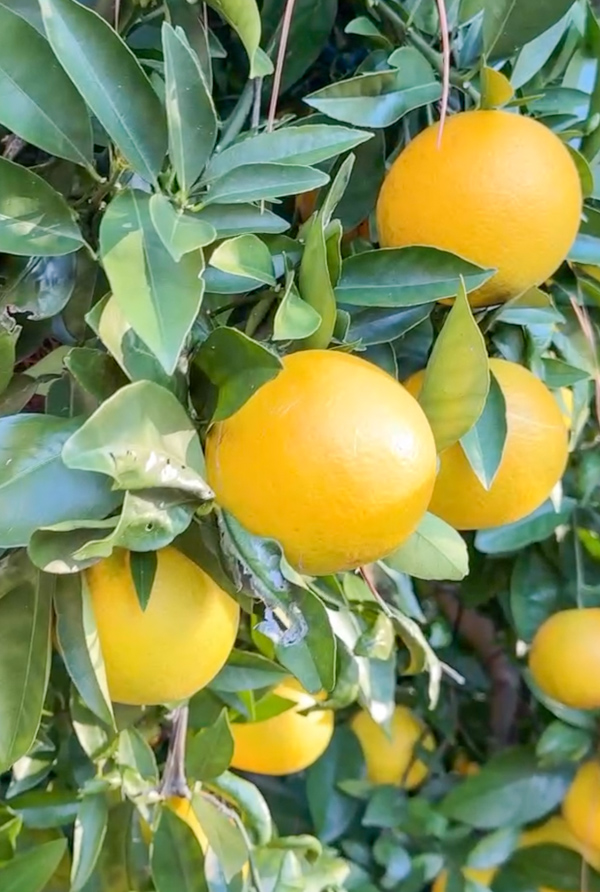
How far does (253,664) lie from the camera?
2.43ft

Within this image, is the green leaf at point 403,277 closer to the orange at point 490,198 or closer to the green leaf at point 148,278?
the orange at point 490,198

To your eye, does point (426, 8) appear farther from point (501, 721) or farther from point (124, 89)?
point (501, 721)

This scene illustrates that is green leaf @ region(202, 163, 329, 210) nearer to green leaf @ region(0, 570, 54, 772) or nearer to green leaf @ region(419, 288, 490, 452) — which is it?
green leaf @ region(419, 288, 490, 452)

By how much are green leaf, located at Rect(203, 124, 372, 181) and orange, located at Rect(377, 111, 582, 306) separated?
0.08m

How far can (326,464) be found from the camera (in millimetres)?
450

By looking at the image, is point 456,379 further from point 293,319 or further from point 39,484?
point 39,484

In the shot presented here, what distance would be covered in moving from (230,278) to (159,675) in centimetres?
24

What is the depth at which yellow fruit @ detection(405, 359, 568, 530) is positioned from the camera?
62 cm

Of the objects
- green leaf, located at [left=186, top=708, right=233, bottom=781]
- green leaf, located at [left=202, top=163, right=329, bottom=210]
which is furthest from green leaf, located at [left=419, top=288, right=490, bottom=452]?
green leaf, located at [left=186, top=708, right=233, bottom=781]

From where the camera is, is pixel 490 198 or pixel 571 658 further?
pixel 571 658

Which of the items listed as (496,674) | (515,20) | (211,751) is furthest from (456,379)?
(496,674)

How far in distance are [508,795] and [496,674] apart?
0.22m

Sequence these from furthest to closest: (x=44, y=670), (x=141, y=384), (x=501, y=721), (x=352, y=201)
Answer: (x=501, y=721)
(x=352, y=201)
(x=44, y=670)
(x=141, y=384)

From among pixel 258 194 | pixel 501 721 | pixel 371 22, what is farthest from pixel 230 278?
pixel 501 721
